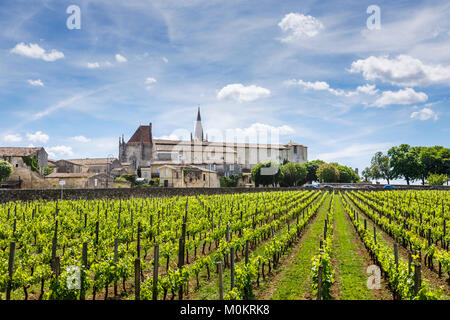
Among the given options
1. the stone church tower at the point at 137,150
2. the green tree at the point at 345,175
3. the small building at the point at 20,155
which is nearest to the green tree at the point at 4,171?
the small building at the point at 20,155

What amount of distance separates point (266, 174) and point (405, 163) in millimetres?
27950

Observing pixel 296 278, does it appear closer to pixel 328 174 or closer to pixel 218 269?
pixel 218 269

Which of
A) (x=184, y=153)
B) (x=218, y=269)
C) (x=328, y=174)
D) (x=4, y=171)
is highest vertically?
(x=184, y=153)

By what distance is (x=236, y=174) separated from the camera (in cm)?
6775

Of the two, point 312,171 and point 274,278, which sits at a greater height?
point 312,171

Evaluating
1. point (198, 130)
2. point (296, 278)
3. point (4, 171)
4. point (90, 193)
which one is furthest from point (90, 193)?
point (198, 130)

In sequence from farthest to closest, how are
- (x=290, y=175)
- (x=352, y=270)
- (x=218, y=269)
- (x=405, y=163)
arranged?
1. (x=290, y=175)
2. (x=405, y=163)
3. (x=352, y=270)
4. (x=218, y=269)

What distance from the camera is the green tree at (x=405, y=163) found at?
63.8 meters

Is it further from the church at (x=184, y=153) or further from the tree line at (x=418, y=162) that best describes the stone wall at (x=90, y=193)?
the tree line at (x=418, y=162)

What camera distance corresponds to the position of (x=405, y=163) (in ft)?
212
